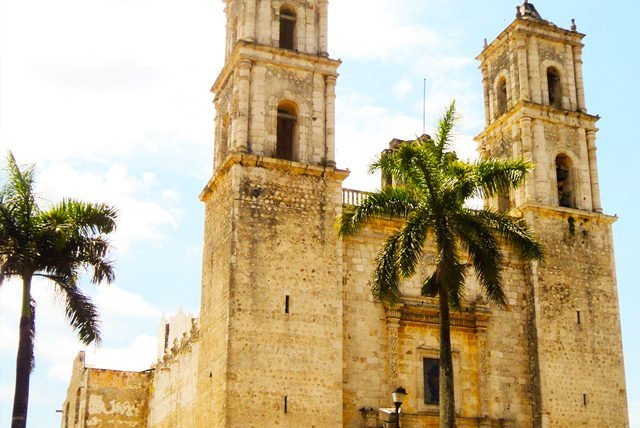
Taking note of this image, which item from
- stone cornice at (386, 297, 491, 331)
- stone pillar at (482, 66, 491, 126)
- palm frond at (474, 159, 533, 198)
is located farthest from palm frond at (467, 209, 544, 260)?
stone pillar at (482, 66, 491, 126)

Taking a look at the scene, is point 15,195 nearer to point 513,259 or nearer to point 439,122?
point 439,122

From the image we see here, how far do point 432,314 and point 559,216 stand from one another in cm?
502

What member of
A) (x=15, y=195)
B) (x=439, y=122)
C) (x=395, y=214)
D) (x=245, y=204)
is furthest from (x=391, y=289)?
(x=15, y=195)

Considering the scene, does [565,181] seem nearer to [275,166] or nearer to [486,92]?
[486,92]

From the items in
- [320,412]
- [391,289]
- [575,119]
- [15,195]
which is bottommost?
[320,412]

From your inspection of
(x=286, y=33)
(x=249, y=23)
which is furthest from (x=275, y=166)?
(x=286, y=33)

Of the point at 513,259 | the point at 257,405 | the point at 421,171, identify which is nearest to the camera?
the point at 421,171

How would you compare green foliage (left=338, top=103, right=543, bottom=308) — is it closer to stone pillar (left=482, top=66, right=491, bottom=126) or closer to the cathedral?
the cathedral

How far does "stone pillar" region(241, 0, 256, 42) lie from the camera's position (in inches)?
1059

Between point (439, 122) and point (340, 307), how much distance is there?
6118mm

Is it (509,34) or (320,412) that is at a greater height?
(509,34)

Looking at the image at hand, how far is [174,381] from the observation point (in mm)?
31781

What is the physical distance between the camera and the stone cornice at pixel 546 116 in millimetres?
29141

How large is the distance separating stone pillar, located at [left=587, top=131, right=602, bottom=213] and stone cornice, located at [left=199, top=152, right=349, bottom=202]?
7900 millimetres
